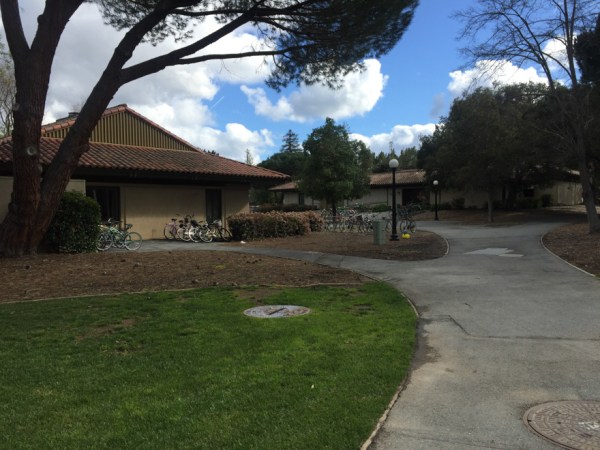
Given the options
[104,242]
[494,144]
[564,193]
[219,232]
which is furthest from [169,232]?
[564,193]

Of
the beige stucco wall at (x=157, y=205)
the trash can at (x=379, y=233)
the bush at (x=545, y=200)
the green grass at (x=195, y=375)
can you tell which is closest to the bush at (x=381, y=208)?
the bush at (x=545, y=200)

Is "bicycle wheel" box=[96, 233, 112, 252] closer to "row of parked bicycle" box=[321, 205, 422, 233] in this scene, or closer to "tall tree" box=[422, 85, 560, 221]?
"row of parked bicycle" box=[321, 205, 422, 233]

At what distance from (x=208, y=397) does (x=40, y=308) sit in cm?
460

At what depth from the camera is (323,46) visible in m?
13.3

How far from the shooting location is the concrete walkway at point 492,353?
3.52 m

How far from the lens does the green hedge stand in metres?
20.2

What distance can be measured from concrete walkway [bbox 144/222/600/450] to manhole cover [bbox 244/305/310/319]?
171 centimetres

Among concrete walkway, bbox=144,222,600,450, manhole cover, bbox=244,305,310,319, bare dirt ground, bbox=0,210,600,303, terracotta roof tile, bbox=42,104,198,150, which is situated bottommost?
concrete walkway, bbox=144,222,600,450

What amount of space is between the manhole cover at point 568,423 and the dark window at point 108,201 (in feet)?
60.3

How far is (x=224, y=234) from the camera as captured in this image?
21344 millimetres

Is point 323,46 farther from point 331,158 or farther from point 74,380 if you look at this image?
point 331,158

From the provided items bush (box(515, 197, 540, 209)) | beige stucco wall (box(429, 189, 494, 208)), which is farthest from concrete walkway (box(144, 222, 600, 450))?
beige stucco wall (box(429, 189, 494, 208))

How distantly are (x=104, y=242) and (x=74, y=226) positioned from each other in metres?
1.66

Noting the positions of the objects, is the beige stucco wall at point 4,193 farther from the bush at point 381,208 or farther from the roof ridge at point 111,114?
the bush at point 381,208
